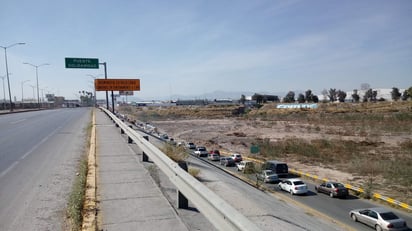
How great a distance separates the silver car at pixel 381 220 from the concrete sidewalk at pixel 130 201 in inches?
369

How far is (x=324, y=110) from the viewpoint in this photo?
336 feet

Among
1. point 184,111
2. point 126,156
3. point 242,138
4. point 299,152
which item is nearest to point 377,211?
point 126,156

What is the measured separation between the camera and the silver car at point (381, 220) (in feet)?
42.2

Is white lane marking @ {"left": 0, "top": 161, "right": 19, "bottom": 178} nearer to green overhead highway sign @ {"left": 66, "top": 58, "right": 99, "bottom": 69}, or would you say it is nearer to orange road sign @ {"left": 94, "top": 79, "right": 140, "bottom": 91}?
green overhead highway sign @ {"left": 66, "top": 58, "right": 99, "bottom": 69}

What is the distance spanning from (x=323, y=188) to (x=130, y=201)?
15.6m

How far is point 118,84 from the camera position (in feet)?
164

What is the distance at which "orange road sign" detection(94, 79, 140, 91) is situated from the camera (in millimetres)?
47906

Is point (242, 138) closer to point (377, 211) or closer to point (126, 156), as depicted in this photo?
point (377, 211)

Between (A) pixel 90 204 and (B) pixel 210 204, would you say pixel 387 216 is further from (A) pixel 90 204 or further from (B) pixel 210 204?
(B) pixel 210 204

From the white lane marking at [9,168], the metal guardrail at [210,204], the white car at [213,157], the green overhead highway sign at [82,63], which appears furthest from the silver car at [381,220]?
the green overhead highway sign at [82,63]

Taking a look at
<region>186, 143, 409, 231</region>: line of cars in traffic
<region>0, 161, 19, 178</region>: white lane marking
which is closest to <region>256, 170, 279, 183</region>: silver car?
<region>186, 143, 409, 231</region>: line of cars in traffic

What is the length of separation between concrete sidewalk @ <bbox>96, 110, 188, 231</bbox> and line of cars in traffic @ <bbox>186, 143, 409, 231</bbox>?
9.47m

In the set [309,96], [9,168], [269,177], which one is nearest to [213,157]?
[269,177]

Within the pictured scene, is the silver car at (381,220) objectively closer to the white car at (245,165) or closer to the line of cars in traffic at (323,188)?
the line of cars in traffic at (323,188)
